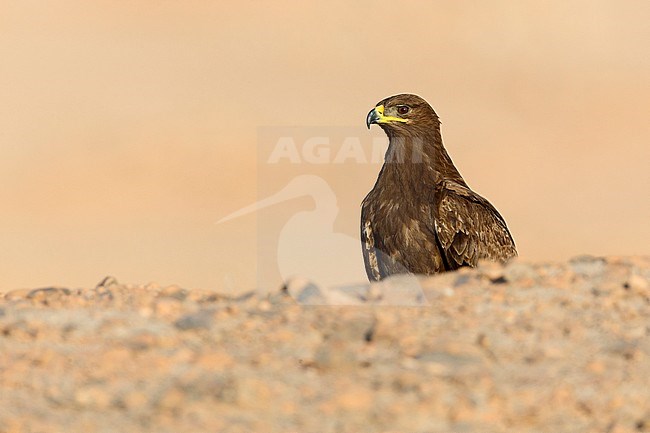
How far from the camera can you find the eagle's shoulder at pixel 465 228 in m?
11.3

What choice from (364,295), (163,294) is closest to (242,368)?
(364,295)

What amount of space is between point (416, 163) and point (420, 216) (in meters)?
0.73

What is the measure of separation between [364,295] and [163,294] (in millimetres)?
1733

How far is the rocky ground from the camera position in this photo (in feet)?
19.8

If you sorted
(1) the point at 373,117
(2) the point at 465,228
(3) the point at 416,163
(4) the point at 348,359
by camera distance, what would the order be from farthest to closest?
(1) the point at 373,117 < (3) the point at 416,163 < (2) the point at 465,228 < (4) the point at 348,359

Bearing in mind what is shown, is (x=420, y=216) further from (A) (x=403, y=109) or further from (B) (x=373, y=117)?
(A) (x=403, y=109)

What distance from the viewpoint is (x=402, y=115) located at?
12281 millimetres

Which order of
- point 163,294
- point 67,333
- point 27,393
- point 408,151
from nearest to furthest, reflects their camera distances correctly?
point 27,393 → point 67,333 → point 163,294 → point 408,151

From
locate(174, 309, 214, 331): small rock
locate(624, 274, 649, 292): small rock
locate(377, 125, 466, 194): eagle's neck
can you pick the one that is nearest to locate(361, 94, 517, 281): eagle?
locate(377, 125, 466, 194): eagle's neck

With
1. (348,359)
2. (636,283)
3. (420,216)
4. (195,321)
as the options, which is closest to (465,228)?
(420,216)

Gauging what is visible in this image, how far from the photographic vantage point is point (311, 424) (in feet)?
19.5

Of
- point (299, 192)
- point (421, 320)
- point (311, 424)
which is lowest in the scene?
point (311, 424)

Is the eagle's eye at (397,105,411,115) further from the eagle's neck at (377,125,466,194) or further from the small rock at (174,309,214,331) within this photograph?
the small rock at (174,309,214,331)

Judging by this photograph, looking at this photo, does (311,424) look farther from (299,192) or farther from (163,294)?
(299,192)
